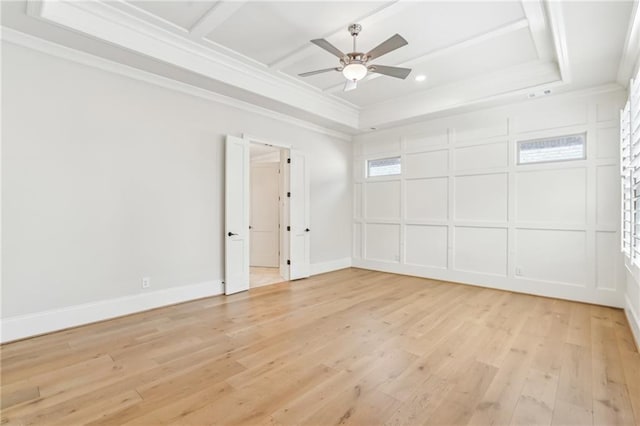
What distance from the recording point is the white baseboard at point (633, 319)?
2.89 m

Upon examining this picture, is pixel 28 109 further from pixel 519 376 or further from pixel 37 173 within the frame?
pixel 519 376

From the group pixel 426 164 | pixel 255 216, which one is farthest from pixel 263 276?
pixel 426 164

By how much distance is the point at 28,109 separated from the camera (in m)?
3.04

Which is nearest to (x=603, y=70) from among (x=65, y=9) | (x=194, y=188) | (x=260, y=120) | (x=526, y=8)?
(x=526, y=8)

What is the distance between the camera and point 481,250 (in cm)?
514

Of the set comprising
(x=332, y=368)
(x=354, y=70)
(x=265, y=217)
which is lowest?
(x=332, y=368)

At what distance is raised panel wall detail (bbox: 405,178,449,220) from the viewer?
5574 millimetres

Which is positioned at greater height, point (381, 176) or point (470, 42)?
point (470, 42)

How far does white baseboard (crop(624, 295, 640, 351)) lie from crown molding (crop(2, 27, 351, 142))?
5.26m

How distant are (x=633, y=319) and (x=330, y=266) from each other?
446 centimetres

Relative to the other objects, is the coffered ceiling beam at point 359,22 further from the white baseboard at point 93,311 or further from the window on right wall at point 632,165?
the white baseboard at point 93,311

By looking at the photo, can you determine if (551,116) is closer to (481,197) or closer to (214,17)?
(481,197)

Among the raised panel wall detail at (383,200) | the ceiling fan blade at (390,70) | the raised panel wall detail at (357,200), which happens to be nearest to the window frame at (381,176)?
the raised panel wall detail at (383,200)

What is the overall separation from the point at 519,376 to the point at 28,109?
200 inches
